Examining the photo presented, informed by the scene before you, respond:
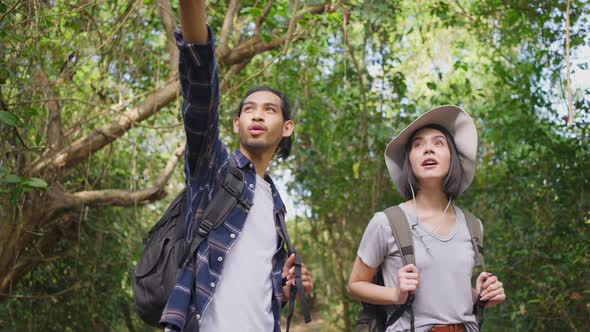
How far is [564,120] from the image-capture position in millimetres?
5480

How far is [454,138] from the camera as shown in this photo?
121 inches

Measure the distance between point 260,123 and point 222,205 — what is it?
49 centimetres

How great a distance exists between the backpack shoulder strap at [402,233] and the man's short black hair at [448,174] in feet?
0.71

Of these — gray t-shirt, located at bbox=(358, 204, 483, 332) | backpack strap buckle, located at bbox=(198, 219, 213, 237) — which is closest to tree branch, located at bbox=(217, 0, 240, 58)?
gray t-shirt, located at bbox=(358, 204, 483, 332)

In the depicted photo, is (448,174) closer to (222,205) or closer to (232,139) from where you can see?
(222,205)

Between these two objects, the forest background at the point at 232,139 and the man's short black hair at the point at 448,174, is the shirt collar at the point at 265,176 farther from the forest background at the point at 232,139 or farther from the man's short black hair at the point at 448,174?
the forest background at the point at 232,139

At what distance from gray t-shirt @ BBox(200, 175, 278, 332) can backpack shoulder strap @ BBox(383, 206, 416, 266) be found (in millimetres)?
513

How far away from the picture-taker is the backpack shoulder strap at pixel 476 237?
278cm

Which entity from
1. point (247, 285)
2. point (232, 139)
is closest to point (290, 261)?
point (247, 285)

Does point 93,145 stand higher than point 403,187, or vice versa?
point 93,145

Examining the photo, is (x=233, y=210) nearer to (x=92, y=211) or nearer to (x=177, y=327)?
(x=177, y=327)

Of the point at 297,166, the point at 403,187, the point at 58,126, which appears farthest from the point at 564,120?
the point at 58,126

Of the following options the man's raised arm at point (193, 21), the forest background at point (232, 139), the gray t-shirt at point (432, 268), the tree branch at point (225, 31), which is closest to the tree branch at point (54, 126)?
the forest background at point (232, 139)

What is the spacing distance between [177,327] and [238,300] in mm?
264
